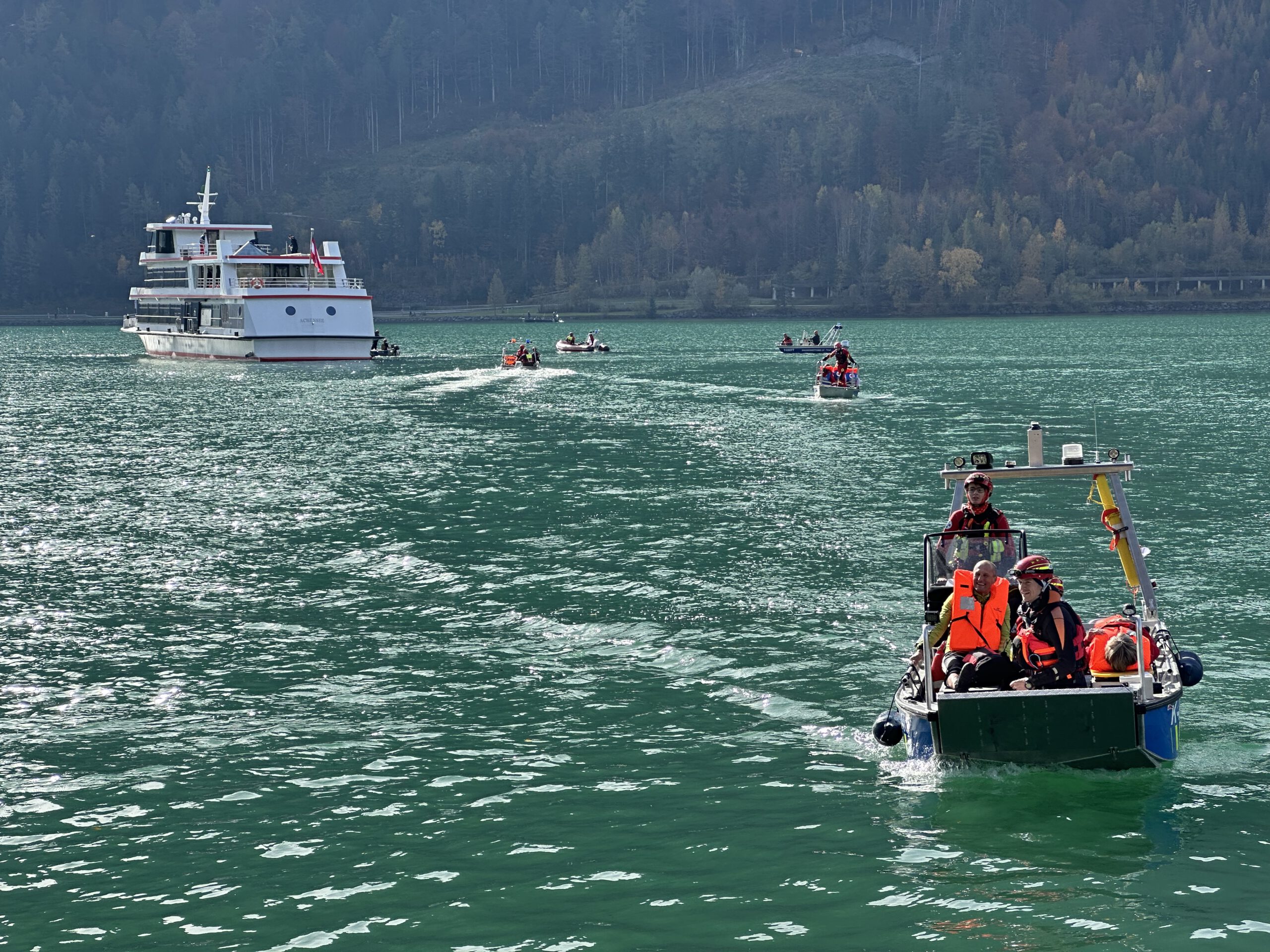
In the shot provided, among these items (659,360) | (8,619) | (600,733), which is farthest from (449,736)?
(659,360)

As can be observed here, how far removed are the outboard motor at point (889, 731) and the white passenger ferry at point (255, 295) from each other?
98.9 m

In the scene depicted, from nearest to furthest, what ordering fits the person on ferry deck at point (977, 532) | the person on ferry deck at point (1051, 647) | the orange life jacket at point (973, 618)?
the person on ferry deck at point (1051, 647) → the orange life jacket at point (973, 618) → the person on ferry deck at point (977, 532)

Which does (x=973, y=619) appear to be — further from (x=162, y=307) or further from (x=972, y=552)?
(x=162, y=307)

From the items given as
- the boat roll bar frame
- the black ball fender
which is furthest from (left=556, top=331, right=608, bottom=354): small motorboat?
the black ball fender

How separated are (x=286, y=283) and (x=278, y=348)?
5.29 meters

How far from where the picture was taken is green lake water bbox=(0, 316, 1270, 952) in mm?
15086

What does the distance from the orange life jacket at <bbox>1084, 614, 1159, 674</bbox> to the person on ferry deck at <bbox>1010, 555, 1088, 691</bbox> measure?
65cm

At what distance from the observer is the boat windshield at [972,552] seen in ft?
66.4

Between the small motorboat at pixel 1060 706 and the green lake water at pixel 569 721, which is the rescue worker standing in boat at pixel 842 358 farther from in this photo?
the small motorboat at pixel 1060 706

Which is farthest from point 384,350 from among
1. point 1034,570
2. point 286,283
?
point 1034,570

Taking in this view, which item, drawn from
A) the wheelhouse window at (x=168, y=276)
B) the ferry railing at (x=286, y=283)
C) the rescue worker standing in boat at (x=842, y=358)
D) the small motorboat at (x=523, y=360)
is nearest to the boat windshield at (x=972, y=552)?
the rescue worker standing in boat at (x=842, y=358)

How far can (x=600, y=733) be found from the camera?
20.9 meters

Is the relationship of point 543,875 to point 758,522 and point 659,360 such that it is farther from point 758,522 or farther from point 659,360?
point 659,360

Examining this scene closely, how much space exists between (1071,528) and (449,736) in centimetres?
2167
